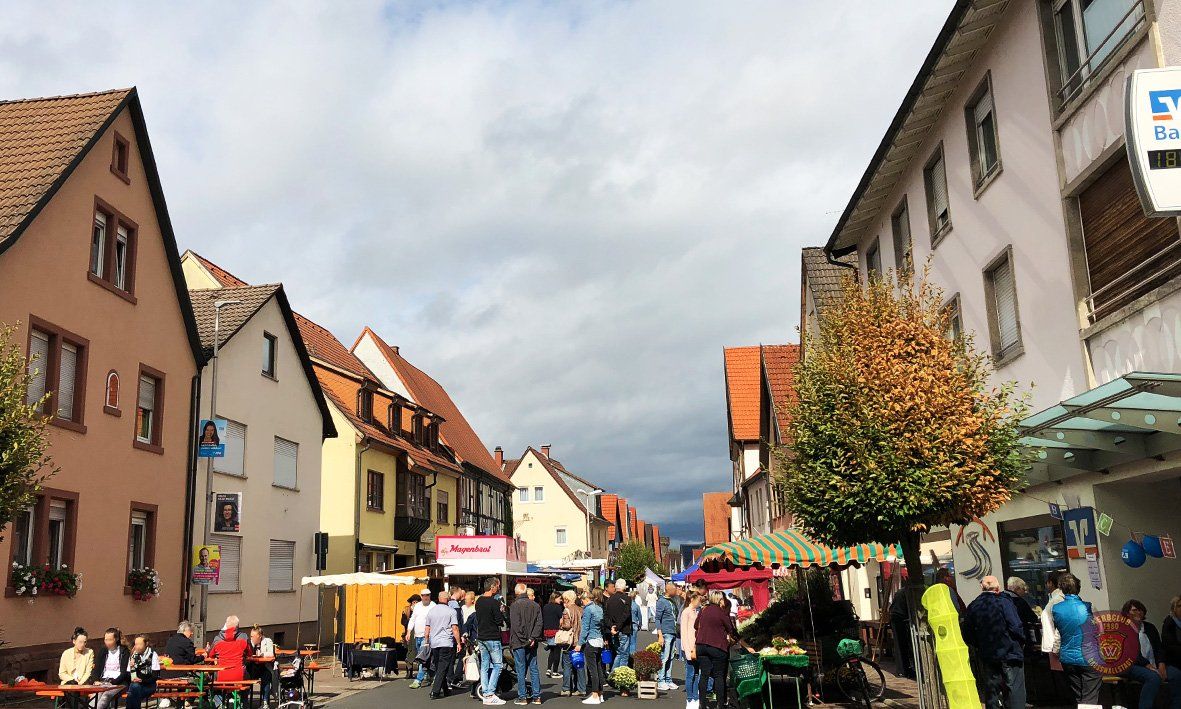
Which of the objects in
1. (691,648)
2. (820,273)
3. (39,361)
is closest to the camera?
(691,648)

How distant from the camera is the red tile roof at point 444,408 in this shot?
162 ft

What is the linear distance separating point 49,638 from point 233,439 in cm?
895

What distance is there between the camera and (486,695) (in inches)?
649

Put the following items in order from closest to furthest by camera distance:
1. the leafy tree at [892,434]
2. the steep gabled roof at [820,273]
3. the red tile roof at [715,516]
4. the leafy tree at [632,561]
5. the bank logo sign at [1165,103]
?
1. the bank logo sign at [1165,103]
2. the leafy tree at [892,434]
3. the steep gabled roof at [820,273]
4. the leafy tree at [632,561]
5. the red tile roof at [715,516]

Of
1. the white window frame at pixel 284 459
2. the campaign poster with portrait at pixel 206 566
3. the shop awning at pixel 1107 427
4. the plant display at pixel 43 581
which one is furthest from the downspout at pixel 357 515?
the shop awning at pixel 1107 427

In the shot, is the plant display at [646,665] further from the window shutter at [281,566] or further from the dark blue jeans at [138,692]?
the window shutter at [281,566]

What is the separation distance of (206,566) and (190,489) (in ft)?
7.00

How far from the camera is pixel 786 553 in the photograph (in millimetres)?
17406

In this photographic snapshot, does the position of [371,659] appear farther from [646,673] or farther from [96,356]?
[96,356]

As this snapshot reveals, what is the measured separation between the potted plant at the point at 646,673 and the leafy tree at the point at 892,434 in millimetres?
5980

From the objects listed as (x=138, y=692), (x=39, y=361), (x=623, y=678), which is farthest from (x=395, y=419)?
(x=138, y=692)

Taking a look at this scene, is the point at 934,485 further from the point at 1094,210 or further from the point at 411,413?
the point at 411,413

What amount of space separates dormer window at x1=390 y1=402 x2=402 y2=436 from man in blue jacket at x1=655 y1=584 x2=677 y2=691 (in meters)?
24.1

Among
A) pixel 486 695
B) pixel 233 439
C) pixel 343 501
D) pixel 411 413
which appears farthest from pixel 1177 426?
pixel 411 413
